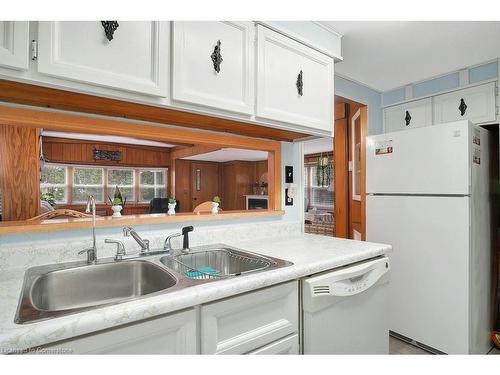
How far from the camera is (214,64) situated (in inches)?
51.5

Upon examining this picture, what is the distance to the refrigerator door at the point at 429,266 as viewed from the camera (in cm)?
191

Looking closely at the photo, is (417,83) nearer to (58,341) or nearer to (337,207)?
(337,207)

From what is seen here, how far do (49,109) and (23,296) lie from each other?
2.53 ft

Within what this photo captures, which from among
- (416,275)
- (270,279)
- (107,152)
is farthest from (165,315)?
(107,152)

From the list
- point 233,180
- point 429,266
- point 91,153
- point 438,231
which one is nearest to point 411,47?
point 438,231

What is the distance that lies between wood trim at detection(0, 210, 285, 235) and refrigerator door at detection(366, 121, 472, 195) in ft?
3.36

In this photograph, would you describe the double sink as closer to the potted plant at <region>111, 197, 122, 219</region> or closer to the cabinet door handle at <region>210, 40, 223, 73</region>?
the potted plant at <region>111, 197, 122, 219</region>

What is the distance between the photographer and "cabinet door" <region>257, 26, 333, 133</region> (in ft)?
4.86

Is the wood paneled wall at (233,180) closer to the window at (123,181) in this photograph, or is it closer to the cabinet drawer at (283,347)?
the window at (123,181)

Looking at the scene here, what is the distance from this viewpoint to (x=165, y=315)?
0.85 m

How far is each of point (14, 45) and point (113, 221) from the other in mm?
794

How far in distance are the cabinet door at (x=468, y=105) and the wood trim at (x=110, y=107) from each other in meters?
1.87

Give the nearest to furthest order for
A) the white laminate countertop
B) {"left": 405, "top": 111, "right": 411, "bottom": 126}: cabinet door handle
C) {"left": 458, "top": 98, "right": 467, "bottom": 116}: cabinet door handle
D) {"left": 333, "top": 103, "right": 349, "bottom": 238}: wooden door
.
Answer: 1. the white laminate countertop
2. {"left": 458, "top": 98, "right": 467, "bottom": 116}: cabinet door handle
3. {"left": 405, "top": 111, "right": 411, "bottom": 126}: cabinet door handle
4. {"left": 333, "top": 103, "right": 349, "bottom": 238}: wooden door

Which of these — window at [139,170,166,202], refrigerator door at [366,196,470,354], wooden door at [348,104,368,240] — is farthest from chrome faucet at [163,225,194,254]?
window at [139,170,166,202]
